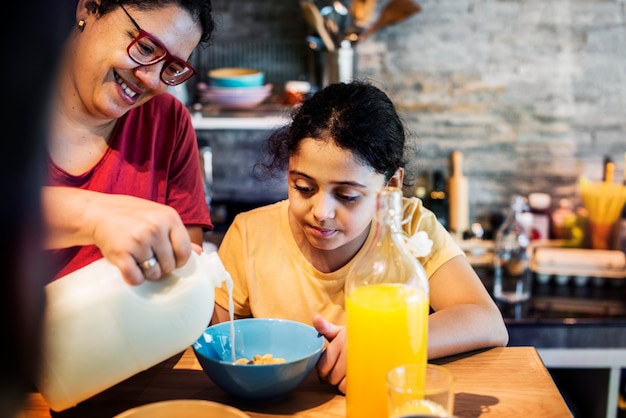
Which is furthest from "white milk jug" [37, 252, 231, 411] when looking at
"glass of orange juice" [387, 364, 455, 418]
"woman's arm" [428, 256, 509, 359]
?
"woman's arm" [428, 256, 509, 359]

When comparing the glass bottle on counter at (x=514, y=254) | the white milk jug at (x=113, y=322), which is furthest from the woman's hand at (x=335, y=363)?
the glass bottle on counter at (x=514, y=254)

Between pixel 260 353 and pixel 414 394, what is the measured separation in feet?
1.35

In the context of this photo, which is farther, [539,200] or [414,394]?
[539,200]

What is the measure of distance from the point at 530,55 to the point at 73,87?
6.80ft

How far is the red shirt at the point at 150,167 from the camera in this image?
1.52m

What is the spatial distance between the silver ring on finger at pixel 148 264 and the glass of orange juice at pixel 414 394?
13.2 inches

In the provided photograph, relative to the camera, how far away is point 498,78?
9.77 ft

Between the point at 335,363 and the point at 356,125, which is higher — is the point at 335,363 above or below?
below

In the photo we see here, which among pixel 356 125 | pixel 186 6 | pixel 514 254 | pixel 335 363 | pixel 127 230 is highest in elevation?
pixel 186 6

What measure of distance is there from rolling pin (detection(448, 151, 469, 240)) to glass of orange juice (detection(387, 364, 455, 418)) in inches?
82.5

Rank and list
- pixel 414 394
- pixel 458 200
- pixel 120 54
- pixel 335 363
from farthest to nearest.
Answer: pixel 458 200 < pixel 120 54 < pixel 335 363 < pixel 414 394

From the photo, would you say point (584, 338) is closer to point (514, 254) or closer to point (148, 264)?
point (514, 254)

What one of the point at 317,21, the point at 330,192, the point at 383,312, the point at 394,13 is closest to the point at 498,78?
the point at 394,13

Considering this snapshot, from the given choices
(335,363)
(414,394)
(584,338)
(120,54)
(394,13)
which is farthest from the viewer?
(394,13)
